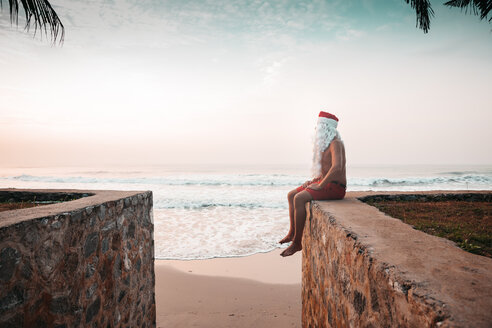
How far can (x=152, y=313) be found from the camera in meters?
4.13

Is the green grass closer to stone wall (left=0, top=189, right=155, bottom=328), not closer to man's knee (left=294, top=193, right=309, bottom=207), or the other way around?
man's knee (left=294, top=193, right=309, bottom=207)

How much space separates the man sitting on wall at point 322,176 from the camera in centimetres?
377

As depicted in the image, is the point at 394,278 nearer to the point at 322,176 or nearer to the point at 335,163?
the point at 335,163

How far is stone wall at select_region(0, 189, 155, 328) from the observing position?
6.00ft

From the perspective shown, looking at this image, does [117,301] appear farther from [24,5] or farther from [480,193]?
[480,193]

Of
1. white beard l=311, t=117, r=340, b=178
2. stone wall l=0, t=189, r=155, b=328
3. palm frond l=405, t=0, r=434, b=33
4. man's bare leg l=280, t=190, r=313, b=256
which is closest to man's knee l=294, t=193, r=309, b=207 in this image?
man's bare leg l=280, t=190, r=313, b=256

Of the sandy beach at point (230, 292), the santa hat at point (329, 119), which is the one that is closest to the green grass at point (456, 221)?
the santa hat at point (329, 119)

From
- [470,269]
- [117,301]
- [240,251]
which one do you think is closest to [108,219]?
[117,301]

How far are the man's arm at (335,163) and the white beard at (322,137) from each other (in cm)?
16

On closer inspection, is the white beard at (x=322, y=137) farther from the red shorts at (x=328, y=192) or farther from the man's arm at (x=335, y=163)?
the red shorts at (x=328, y=192)

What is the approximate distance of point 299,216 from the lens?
151 inches

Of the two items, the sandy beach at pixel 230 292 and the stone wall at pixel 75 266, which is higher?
the stone wall at pixel 75 266

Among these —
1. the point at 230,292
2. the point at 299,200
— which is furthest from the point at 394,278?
the point at 230,292

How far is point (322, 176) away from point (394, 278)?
289 centimetres
